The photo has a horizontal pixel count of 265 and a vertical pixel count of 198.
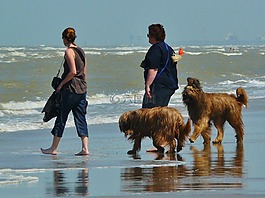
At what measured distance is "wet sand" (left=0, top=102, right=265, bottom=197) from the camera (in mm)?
6961

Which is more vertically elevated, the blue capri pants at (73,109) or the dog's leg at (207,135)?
the blue capri pants at (73,109)

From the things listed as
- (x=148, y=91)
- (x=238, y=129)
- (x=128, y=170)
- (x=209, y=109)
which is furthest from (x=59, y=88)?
(x=238, y=129)

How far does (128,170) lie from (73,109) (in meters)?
1.74

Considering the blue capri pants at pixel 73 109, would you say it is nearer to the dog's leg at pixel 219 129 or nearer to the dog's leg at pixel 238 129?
the dog's leg at pixel 219 129

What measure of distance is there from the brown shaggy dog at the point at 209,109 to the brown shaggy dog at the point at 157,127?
81cm

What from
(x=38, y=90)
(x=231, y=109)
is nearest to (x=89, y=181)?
(x=231, y=109)

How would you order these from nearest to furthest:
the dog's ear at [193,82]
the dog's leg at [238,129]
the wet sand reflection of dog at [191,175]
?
1. the wet sand reflection of dog at [191,175]
2. the dog's ear at [193,82]
3. the dog's leg at [238,129]

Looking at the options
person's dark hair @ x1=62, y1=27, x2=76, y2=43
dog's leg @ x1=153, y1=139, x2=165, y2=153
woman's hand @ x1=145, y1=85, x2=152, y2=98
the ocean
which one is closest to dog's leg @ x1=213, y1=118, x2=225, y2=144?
dog's leg @ x1=153, y1=139, x2=165, y2=153

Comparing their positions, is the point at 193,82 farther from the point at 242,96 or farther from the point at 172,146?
the point at 242,96

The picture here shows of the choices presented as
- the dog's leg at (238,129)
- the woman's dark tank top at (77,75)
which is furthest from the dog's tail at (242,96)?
the woman's dark tank top at (77,75)

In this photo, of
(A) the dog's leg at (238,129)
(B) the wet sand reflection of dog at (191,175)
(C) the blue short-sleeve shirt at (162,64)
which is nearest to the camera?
(B) the wet sand reflection of dog at (191,175)

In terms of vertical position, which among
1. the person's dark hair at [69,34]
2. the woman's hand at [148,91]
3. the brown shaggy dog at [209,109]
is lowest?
the brown shaggy dog at [209,109]

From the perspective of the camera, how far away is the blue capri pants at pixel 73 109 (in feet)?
32.0

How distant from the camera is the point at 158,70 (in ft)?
33.3
